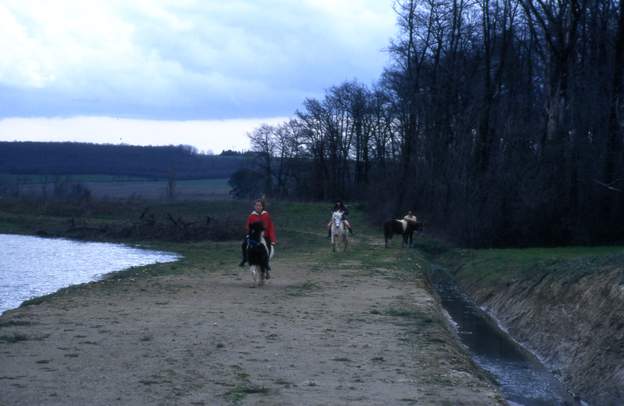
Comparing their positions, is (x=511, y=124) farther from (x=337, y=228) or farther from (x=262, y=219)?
(x=262, y=219)

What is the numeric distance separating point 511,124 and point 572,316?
29.9 meters

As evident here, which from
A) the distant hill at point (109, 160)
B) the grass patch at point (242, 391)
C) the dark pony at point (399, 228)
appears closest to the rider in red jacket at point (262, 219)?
the grass patch at point (242, 391)

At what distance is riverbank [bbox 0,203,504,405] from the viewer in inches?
431

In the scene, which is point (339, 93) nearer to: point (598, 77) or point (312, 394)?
point (598, 77)

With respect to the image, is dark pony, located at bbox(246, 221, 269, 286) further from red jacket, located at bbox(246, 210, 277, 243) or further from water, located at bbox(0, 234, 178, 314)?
water, located at bbox(0, 234, 178, 314)

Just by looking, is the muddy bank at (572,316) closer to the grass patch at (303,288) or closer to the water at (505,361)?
the water at (505,361)

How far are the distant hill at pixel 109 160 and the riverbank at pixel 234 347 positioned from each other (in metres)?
106

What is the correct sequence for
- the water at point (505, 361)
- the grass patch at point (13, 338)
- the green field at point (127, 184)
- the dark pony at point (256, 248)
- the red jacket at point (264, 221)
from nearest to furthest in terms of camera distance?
the grass patch at point (13, 338)
the water at point (505, 361)
the dark pony at point (256, 248)
the red jacket at point (264, 221)
the green field at point (127, 184)

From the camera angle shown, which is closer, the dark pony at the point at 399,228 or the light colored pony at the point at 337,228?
the light colored pony at the point at 337,228

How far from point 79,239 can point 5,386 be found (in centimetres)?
5262

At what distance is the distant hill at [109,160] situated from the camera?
427ft

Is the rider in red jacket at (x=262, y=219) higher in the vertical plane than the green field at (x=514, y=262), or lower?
higher

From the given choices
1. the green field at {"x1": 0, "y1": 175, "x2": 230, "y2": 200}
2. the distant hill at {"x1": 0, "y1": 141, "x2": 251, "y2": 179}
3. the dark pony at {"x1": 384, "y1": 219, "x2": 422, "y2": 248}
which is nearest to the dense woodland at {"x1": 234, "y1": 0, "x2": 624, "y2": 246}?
the dark pony at {"x1": 384, "y1": 219, "x2": 422, "y2": 248}

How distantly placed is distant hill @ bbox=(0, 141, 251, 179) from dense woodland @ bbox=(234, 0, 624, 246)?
2681 inches
